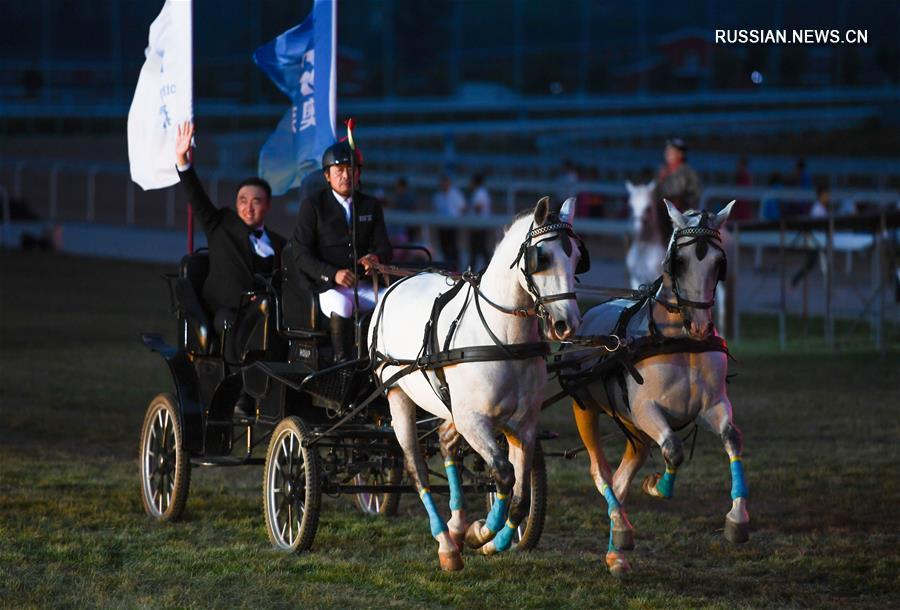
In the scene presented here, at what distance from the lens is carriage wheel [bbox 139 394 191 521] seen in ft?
29.1

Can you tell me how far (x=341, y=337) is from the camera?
8.45 metres

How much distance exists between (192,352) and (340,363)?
4.44 feet

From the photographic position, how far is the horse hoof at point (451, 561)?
7316 millimetres

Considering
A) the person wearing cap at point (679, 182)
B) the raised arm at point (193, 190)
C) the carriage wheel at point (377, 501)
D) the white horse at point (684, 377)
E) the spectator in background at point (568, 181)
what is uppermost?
the spectator in background at point (568, 181)

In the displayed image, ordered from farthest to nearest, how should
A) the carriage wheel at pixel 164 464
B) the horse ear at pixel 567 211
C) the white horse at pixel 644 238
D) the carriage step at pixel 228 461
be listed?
1. the white horse at pixel 644 238
2. the carriage wheel at pixel 164 464
3. the carriage step at pixel 228 461
4. the horse ear at pixel 567 211

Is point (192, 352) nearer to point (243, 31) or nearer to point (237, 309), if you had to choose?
point (237, 309)

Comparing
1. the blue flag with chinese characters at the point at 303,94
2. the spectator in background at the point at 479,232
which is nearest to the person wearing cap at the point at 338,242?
the blue flag with chinese characters at the point at 303,94

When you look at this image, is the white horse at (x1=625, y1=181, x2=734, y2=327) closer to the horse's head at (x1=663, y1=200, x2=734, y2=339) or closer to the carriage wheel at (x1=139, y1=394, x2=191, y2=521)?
the carriage wheel at (x1=139, y1=394, x2=191, y2=521)

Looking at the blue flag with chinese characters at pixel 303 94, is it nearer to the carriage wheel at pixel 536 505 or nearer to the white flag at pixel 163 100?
the white flag at pixel 163 100

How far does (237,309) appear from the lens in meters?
9.15

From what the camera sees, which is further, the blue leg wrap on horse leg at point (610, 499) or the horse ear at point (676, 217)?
the blue leg wrap on horse leg at point (610, 499)

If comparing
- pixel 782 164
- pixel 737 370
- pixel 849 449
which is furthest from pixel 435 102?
pixel 849 449

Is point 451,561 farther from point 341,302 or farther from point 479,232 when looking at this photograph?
point 479,232

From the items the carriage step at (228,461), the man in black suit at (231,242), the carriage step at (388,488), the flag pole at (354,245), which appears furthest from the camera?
the man in black suit at (231,242)
